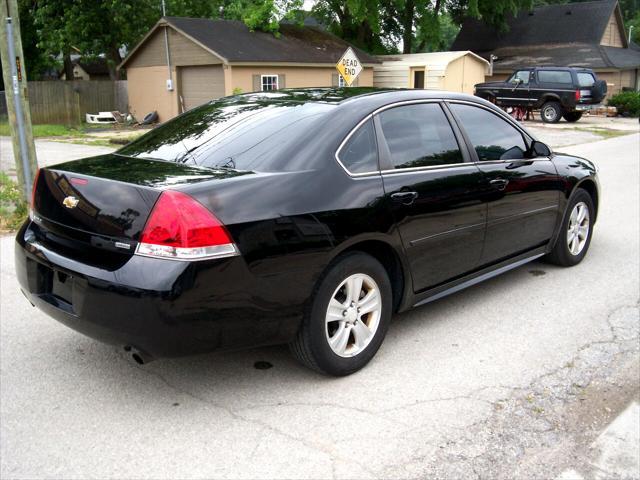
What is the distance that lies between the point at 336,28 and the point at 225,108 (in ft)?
111

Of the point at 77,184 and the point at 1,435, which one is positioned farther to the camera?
the point at 77,184

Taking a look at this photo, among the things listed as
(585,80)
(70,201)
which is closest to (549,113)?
(585,80)

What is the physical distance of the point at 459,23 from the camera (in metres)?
43.9

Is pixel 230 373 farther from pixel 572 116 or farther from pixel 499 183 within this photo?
pixel 572 116

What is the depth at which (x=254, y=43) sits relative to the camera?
26.6 metres

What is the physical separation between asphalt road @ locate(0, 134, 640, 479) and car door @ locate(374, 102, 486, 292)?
56 cm

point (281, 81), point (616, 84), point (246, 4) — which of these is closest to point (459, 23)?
point (616, 84)

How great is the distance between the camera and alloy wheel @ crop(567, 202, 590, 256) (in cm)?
606

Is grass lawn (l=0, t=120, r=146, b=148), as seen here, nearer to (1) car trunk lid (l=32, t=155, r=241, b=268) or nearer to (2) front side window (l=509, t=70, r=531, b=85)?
(2) front side window (l=509, t=70, r=531, b=85)

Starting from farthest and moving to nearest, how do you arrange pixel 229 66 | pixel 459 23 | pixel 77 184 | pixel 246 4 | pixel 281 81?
1. pixel 459 23
2. pixel 246 4
3. pixel 281 81
4. pixel 229 66
5. pixel 77 184

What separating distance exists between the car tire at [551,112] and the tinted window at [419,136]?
24119mm

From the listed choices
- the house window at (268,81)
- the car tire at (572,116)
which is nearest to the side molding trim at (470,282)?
the house window at (268,81)

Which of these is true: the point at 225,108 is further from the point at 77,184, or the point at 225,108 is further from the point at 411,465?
the point at 411,465

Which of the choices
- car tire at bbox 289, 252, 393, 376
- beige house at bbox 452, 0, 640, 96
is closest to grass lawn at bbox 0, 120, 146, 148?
car tire at bbox 289, 252, 393, 376
